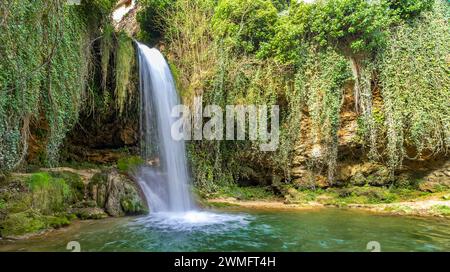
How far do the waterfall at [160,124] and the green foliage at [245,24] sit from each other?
2600 millimetres

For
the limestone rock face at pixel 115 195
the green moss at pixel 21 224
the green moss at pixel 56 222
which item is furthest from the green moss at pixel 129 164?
the green moss at pixel 21 224

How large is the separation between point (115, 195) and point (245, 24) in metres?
7.49

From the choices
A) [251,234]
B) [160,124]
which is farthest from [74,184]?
[251,234]

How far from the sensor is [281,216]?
283 inches

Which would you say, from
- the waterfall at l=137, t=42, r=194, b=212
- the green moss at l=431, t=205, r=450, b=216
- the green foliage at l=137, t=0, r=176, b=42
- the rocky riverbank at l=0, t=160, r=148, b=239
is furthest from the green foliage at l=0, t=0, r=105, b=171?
the green moss at l=431, t=205, r=450, b=216

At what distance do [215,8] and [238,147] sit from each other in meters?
5.55

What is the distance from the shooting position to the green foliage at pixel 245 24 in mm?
10547

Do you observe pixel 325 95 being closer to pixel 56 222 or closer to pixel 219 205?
pixel 219 205

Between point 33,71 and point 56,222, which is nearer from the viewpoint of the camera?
point 33,71

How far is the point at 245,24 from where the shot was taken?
10.8 m

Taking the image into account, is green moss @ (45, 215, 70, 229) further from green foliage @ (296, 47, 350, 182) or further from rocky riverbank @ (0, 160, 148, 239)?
green foliage @ (296, 47, 350, 182)

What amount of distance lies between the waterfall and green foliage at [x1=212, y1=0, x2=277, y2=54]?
8.53 ft

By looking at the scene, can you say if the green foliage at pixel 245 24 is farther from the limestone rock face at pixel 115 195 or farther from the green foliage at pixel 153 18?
the limestone rock face at pixel 115 195
